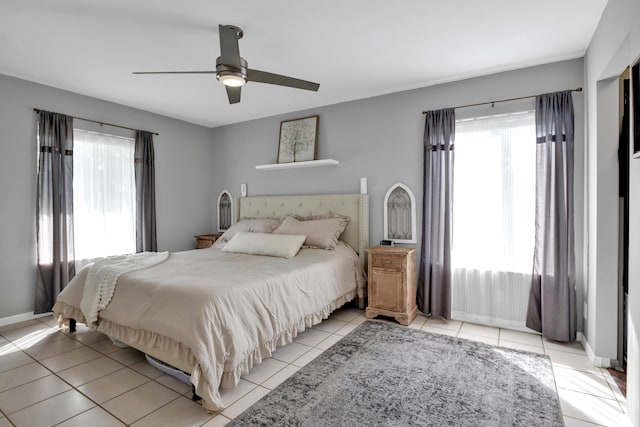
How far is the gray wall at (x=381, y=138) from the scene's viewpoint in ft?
10.0

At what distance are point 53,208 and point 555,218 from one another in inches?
206

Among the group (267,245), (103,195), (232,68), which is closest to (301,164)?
(267,245)

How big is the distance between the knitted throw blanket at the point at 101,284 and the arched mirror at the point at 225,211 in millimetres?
2486

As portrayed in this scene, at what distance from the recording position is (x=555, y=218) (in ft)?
9.71

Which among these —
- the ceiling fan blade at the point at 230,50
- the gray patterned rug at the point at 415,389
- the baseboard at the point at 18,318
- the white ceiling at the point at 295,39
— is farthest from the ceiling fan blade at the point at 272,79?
the baseboard at the point at 18,318

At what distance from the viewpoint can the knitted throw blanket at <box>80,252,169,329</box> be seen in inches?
104

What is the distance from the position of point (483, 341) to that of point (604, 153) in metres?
1.86

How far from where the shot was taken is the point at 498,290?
3.37 meters

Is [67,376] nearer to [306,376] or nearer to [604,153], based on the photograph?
[306,376]

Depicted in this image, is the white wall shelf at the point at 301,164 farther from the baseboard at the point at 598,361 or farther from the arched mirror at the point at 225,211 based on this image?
the baseboard at the point at 598,361

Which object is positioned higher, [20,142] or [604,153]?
[20,142]

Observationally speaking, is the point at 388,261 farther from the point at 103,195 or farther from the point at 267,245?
the point at 103,195

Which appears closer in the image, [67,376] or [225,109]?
[67,376]

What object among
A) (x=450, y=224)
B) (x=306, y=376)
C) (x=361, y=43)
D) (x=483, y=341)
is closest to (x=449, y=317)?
(x=483, y=341)
